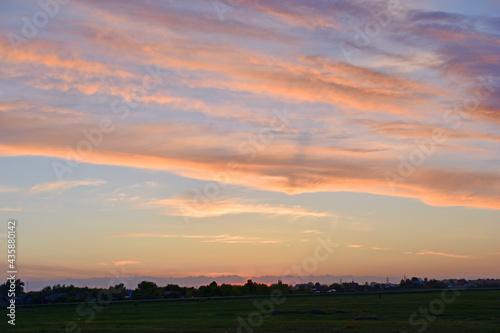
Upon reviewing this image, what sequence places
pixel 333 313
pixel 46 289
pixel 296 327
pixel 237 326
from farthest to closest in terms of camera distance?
pixel 46 289, pixel 333 313, pixel 237 326, pixel 296 327

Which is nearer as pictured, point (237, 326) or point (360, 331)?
point (360, 331)

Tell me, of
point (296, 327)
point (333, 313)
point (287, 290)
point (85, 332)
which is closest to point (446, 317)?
point (333, 313)

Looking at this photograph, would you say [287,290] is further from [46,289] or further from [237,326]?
[237,326]

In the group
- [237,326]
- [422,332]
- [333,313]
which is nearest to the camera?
[422,332]

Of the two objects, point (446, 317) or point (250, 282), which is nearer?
point (446, 317)

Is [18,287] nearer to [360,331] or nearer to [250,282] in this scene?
[250,282]

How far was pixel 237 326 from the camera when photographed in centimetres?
5006

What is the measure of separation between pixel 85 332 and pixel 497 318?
38.1 meters

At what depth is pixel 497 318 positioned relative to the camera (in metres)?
54.6

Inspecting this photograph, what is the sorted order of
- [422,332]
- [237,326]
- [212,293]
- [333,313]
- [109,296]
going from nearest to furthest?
[422,332] → [237,326] → [333,313] → [109,296] → [212,293]

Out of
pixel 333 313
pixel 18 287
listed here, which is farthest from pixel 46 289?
pixel 333 313

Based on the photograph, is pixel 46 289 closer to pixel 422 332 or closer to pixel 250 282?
pixel 250 282

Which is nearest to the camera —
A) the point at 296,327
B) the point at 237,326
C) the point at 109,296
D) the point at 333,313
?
the point at 296,327

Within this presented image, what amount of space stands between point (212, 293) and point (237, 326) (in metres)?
104
